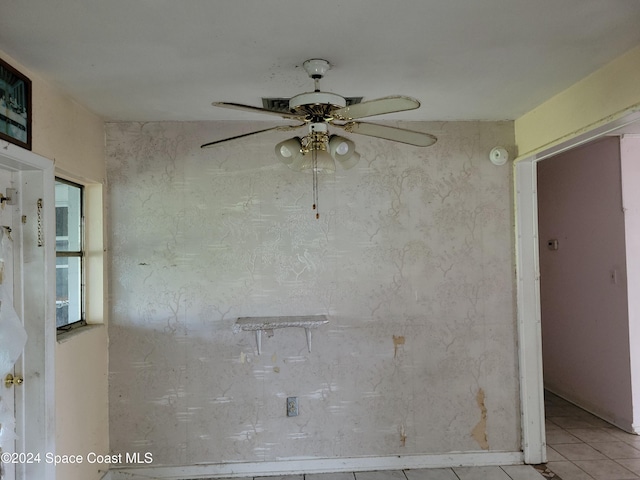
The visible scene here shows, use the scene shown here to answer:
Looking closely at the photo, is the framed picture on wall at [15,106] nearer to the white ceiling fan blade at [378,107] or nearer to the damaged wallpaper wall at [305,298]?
the damaged wallpaper wall at [305,298]

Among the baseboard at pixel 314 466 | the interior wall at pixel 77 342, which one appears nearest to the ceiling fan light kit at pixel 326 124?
the interior wall at pixel 77 342

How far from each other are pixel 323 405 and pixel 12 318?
1.86m

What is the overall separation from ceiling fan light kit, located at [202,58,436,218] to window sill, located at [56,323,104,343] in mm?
1457

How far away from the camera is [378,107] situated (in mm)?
1557

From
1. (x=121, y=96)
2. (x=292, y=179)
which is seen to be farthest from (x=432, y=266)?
(x=121, y=96)

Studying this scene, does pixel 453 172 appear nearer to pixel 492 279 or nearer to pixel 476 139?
pixel 476 139

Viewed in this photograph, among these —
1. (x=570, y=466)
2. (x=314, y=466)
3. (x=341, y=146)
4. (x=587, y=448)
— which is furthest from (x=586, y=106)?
(x=314, y=466)

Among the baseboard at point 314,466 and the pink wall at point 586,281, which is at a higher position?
the pink wall at point 586,281

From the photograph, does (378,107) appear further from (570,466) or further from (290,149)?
(570,466)

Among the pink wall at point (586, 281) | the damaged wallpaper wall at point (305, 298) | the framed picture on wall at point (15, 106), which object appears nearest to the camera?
the framed picture on wall at point (15, 106)

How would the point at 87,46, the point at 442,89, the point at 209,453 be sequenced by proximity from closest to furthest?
1. the point at 87,46
2. the point at 442,89
3. the point at 209,453

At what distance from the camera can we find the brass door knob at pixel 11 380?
77.7 inches

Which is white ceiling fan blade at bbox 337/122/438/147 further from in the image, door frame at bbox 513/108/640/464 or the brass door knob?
the brass door knob

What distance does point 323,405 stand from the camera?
2887 millimetres
